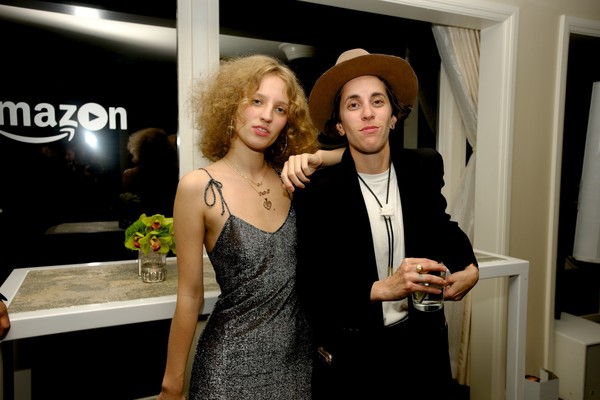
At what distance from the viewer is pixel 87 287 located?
5.57ft

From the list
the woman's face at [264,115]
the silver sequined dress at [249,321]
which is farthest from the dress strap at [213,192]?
the woman's face at [264,115]

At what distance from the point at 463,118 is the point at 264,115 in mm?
2366

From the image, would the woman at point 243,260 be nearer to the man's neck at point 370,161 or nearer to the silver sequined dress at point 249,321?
the silver sequined dress at point 249,321

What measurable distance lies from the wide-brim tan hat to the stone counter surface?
0.80 meters

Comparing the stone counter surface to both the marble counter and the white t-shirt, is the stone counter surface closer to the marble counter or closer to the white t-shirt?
the marble counter

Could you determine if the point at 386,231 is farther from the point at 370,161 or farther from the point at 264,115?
the point at 264,115

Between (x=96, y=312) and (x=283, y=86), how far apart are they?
0.93 meters

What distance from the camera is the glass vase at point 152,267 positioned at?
70.8 inches

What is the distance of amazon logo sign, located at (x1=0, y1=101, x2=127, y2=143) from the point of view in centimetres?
245

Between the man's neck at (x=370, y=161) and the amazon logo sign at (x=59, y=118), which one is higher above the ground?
the amazon logo sign at (x=59, y=118)

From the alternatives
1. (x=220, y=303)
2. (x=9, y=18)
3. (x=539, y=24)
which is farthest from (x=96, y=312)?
(x=539, y=24)

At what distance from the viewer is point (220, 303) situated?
1.36m

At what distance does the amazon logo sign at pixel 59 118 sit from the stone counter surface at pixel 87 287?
0.92m

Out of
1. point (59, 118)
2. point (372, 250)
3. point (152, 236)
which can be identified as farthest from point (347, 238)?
point (59, 118)
